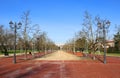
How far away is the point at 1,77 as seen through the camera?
15.8 metres

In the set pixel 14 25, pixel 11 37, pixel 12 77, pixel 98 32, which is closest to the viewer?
pixel 12 77

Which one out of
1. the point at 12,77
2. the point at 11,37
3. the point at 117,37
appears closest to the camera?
the point at 12,77

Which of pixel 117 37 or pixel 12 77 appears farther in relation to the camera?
pixel 117 37

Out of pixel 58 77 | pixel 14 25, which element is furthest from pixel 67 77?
pixel 14 25

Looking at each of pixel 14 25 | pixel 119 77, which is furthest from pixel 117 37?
pixel 119 77

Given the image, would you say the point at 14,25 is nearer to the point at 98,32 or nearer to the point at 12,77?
the point at 98,32

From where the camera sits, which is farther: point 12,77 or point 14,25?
point 14,25

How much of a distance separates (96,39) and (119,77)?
29.8 metres

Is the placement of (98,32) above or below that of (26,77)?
above

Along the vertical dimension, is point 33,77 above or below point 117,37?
below

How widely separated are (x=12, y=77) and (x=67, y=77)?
334 cm

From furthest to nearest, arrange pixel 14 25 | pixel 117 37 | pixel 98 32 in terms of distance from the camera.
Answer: pixel 117 37 → pixel 98 32 → pixel 14 25

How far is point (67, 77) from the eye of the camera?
1587cm

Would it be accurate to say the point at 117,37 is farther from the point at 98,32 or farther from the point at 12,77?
the point at 12,77
